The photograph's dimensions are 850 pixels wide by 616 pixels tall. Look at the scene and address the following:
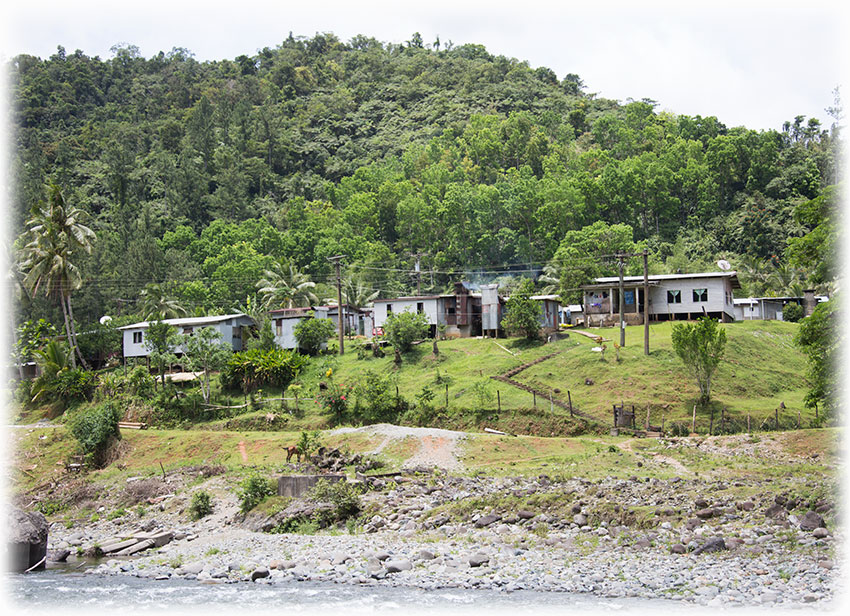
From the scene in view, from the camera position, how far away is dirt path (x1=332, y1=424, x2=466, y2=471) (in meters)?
35.9

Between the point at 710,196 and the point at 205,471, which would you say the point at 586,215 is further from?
the point at 205,471

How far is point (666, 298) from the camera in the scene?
6041 centimetres

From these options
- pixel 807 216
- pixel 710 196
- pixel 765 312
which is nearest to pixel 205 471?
pixel 807 216

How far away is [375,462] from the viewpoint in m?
35.6

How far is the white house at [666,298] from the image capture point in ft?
195

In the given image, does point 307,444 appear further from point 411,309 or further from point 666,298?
point 666,298

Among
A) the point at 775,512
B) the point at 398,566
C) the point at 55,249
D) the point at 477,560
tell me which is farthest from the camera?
the point at 55,249

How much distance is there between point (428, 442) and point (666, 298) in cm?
2885

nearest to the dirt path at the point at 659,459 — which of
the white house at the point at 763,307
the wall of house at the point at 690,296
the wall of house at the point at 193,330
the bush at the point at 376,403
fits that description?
the bush at the point at 376,403

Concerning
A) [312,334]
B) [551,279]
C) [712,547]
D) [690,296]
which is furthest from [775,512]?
[551,279]

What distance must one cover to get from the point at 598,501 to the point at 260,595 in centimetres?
1091

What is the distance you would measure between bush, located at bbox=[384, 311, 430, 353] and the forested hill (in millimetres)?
16383

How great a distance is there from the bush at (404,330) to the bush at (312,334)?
5.74 meters

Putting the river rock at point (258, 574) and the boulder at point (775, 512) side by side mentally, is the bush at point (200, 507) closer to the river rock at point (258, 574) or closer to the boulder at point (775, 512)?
the river rock at point (258, 574)
